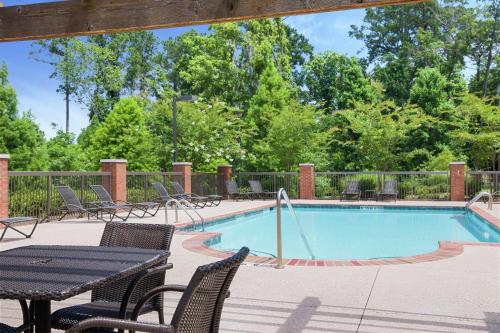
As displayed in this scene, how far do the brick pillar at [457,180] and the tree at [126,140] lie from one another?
47.2 feet

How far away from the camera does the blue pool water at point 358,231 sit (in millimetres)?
9500

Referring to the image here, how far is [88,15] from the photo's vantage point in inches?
176

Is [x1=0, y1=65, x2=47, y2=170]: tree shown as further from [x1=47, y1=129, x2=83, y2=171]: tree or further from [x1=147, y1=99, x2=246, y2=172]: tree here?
[x1=147, y1=99, x2=246, y2=172]: tree

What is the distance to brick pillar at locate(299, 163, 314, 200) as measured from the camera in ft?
68.5

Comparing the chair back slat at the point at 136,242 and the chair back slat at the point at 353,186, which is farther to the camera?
the chair back slat at the point at 353,186

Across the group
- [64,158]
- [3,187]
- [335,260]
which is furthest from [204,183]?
[335,260]

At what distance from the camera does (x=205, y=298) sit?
215 centimetres

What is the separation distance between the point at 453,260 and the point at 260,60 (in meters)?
25.2

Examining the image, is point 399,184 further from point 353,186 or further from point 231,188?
point 231,188

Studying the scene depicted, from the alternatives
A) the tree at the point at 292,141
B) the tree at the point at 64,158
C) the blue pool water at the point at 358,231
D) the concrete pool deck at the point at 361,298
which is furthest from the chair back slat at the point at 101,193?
the tree at the point at 64,158

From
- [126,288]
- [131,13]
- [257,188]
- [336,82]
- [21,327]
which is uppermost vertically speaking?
[336,82]

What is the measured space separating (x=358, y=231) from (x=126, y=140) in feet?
56.0

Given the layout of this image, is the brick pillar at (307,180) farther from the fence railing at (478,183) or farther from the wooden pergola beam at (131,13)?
the wooden pergola beam at (131,13)

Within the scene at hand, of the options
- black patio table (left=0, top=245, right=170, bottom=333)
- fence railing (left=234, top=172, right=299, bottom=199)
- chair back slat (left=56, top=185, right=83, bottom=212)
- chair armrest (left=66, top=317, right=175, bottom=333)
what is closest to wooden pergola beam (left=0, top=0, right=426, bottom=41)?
black patio table (left=0, top=245, right=170, bottom=333)
